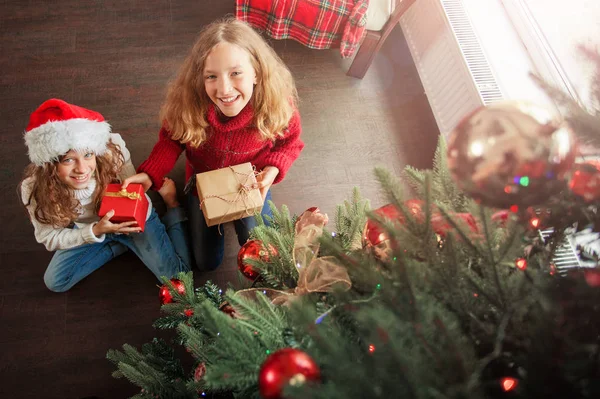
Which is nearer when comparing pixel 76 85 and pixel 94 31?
pixel 76 85

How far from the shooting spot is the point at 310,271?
0.89 meters

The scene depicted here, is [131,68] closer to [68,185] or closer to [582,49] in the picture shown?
[68,185]

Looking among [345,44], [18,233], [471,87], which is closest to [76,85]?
[18,233]

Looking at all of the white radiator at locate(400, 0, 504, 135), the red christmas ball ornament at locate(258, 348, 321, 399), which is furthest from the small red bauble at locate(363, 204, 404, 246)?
the white radiator at locate(400, 0, 504, 135)

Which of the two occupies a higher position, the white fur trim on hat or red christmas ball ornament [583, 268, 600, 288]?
red christmas ball ornament [583, 268, 600, 288]

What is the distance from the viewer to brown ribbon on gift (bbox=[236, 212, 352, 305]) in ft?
2.75

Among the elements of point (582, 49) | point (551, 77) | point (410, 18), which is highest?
point (582, 49)

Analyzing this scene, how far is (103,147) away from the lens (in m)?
1.45

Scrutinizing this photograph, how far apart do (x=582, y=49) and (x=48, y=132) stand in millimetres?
1374

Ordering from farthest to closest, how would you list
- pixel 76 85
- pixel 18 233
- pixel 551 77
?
pixel 76 85 → pixel 18 233 → pixel 551 77

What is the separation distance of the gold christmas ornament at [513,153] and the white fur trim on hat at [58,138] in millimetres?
1186

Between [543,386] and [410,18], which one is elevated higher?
[543,386]

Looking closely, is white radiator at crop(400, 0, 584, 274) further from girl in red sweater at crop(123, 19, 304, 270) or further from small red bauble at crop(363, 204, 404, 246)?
small red bauble at crop(363, 204, 404, 246)

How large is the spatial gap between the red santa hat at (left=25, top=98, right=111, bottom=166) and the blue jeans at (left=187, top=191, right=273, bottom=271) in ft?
1.66
